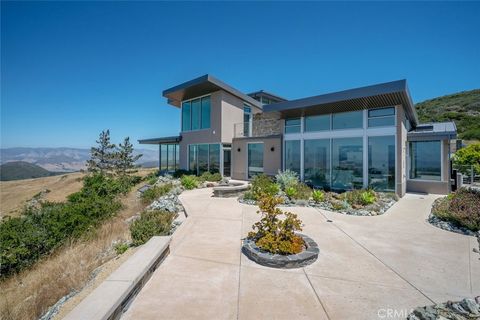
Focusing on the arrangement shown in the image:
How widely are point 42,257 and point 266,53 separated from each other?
585 inches

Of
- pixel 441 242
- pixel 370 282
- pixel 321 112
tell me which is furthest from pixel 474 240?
pixel 321 112

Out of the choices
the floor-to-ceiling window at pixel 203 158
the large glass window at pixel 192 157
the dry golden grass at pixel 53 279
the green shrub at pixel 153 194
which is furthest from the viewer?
the large glass window at pixel 192 157

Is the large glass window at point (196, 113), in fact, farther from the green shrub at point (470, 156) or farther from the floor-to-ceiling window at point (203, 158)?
the green shrub at point (470, 156)

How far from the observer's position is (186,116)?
19.3m

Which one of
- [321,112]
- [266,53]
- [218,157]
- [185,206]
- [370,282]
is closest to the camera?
[370,282]

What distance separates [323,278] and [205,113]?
51.4 feet

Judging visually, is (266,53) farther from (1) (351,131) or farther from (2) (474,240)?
(2) (474,240)

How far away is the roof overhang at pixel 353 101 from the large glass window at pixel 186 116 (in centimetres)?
852

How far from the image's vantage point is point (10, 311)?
3748mm

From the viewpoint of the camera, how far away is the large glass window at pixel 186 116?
19016mm

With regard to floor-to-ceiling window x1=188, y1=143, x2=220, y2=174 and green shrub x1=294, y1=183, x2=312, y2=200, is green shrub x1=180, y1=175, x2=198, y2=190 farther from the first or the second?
green shrub x1=294, y1=183, x2=312, y2=200

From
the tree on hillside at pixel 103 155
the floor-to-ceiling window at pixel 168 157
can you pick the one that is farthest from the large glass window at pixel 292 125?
the tree on hillside at pixel 103 155

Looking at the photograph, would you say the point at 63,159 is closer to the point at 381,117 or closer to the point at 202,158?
the point at 202,158

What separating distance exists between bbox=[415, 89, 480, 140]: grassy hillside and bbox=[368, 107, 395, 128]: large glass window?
91.9ft
